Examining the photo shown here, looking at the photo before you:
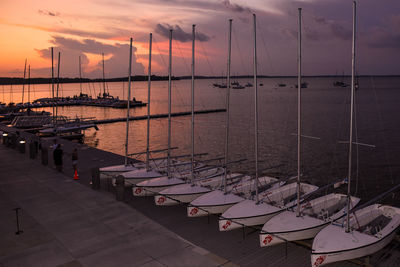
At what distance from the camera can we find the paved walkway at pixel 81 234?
9914 mm

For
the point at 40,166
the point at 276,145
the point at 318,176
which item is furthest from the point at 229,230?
the point at 276,145

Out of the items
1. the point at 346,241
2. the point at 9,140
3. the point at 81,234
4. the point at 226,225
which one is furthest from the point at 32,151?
the point at 346,241

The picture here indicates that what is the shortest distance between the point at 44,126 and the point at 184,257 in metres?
44.3

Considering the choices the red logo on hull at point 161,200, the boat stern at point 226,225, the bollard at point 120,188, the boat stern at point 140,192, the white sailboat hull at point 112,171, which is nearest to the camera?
the boat stern at point 226,225

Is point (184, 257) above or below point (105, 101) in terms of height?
below

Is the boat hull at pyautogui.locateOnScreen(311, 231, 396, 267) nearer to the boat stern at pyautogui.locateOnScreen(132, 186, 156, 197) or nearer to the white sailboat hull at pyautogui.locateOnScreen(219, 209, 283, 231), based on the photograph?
the white sailboat hull at pyautogui.locateOnScreen(219, 209, 283, 231)

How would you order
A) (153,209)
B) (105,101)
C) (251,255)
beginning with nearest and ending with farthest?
(251,255) < (153,209) < (105,101)

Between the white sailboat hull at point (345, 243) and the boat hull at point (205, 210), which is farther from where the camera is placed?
the boat hull at point (205, 210)

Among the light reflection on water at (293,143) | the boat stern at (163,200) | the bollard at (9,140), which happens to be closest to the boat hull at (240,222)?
the boat stern at (163,200)

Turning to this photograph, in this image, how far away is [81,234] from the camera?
11.6m

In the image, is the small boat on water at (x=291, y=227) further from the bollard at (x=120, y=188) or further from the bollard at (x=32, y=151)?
the bollard at (x=32, y=151)

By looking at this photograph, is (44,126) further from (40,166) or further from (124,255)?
(124,255)

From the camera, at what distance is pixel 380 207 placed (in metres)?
14.0

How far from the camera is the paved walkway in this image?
9.91 meters
